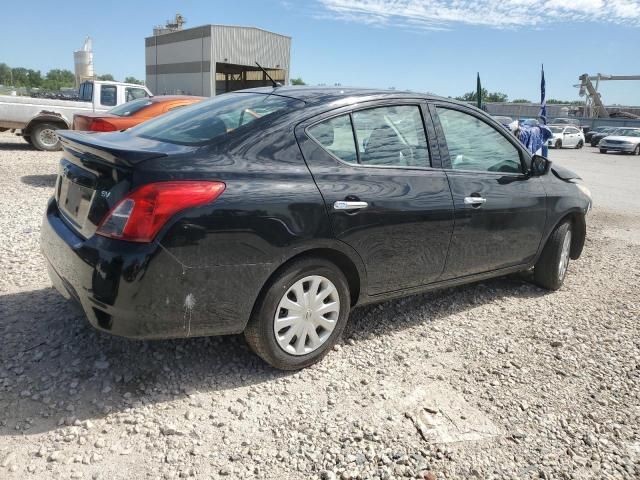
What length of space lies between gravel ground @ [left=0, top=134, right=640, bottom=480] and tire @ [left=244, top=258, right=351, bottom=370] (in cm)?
16

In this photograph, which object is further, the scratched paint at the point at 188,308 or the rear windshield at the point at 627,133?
the rear windshield at the point at 627,133

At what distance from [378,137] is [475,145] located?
3.34 feet

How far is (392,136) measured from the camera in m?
3.52

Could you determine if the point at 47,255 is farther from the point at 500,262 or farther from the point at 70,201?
the point at 500,262

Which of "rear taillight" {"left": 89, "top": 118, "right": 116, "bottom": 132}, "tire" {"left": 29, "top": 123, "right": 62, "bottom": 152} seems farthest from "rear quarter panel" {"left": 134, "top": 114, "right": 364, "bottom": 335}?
"tire" {"left": 29, "top": 123, "right": 62, "bottom": 152}

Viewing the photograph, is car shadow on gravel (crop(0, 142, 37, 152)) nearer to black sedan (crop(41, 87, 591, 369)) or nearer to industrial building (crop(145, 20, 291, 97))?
black sedan (crop(41, 87, 591, 369))

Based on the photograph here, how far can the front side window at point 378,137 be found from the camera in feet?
10.5

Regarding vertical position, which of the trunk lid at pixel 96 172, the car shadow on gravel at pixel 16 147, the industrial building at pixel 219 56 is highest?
the industrial building at pixel 219 56

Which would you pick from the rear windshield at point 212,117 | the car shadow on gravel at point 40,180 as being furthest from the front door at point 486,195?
the car shadow on gravel at point 40,180

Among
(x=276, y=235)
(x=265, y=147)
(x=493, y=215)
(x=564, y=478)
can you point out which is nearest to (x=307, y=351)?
(x=276, y=235)

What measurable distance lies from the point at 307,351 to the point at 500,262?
1.91 m

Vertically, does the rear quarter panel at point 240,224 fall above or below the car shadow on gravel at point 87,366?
above

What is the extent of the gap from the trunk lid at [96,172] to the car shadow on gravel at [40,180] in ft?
20.0

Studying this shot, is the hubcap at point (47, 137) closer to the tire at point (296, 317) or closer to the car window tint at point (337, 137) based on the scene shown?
the car window tint at point (337, 137)
